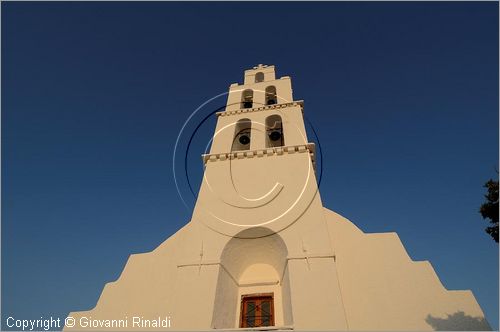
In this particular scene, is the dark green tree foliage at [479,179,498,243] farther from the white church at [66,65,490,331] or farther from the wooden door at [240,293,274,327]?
the wooden door at [240,293,274,327]

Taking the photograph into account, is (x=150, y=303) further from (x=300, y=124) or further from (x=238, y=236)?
(x=300, y=124)

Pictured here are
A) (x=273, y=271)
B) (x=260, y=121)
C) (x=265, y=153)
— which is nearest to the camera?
Answer: (x=273, y=271)

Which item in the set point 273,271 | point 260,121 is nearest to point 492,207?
point 273,271

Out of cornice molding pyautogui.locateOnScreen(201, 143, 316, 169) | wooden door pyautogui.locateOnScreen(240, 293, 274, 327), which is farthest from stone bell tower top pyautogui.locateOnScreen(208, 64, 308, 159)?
wooden door pyautogui.locateOnScreen(240, 293, 274, 327)

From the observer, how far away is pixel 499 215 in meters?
7.05

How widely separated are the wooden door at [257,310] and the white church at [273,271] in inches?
1.3

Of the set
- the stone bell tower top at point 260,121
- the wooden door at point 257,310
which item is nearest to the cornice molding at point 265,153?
the stone bell tower top at point 260,121

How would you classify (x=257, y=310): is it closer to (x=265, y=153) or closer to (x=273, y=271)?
(x=273, y=271)

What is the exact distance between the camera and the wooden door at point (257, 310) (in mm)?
9172

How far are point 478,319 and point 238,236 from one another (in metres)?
7.52

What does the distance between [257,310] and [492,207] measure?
721 cm

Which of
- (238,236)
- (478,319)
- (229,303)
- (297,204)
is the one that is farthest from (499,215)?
(229,303)

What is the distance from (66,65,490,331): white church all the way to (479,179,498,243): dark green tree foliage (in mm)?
3025

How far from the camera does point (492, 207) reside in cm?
735
